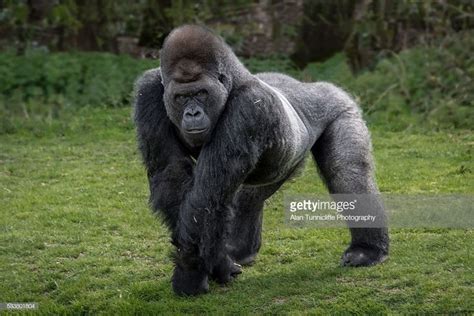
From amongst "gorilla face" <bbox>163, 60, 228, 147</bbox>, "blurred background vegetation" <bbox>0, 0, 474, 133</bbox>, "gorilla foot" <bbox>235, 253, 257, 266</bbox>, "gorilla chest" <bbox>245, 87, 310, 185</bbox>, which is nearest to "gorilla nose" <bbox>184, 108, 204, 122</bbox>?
"gorilla face" <bbox>163, 60, 228, 147</bbox>

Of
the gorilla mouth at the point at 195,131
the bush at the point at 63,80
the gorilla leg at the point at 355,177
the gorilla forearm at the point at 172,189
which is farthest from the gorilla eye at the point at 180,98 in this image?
the bush at the point at 63,80

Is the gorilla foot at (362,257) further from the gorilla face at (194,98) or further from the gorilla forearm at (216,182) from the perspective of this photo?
the gorilla face at (194,98)

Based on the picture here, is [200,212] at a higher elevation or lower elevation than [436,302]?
higher

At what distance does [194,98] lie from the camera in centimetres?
431

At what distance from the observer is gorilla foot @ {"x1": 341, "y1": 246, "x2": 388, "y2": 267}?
496cm

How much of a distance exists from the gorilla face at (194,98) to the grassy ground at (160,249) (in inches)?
36.4

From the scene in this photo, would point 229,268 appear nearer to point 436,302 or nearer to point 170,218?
point 170,218

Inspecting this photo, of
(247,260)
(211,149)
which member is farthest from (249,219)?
(211,149)

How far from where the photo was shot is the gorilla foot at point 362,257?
4965 mm

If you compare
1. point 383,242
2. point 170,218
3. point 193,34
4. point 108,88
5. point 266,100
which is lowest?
point 108,88

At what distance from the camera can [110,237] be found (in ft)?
19.0

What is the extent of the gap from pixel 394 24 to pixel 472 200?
14.6ft

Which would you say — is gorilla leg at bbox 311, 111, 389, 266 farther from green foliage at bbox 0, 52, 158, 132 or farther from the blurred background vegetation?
green foliage at bbox 0, 52, 158, 132

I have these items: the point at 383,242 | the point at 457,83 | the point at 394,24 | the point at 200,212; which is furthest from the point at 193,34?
the point at 394,24
